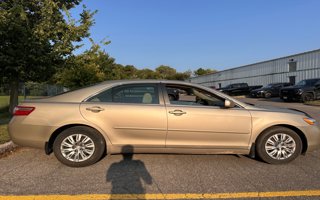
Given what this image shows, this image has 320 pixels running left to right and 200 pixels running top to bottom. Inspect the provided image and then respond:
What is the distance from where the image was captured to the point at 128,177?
402 cm

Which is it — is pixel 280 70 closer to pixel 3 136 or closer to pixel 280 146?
pixel 280 146

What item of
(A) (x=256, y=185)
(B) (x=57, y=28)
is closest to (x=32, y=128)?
(A) (x=256, y=185)

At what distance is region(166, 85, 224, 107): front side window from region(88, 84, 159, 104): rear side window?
0.28 metres

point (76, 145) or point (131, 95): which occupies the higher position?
point (131, 95)

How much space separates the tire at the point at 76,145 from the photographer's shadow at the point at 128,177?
459mm

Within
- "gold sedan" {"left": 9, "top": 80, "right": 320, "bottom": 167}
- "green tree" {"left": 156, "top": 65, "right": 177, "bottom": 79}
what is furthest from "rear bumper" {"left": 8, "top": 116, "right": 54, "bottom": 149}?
"green tree" {"left": 156, "top": 65, "right": 177, "bottom": 79}

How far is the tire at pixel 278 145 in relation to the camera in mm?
4613

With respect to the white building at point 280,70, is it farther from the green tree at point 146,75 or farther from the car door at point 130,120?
the green tree at point 146,75

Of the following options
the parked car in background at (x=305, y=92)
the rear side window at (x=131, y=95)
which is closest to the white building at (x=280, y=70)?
the parked car in background at (x=305, y=92)

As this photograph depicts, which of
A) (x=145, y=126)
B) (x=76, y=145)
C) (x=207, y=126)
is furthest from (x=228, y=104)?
(x=76, y=145)

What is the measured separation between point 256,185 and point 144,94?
2228 millimetres

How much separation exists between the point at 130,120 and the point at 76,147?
997 millimetres

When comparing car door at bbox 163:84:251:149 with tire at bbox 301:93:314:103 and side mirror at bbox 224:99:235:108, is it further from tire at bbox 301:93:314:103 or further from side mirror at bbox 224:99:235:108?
tire at bbox 301:93:314:103

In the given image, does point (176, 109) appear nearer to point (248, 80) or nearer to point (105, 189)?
point (105, 189)
